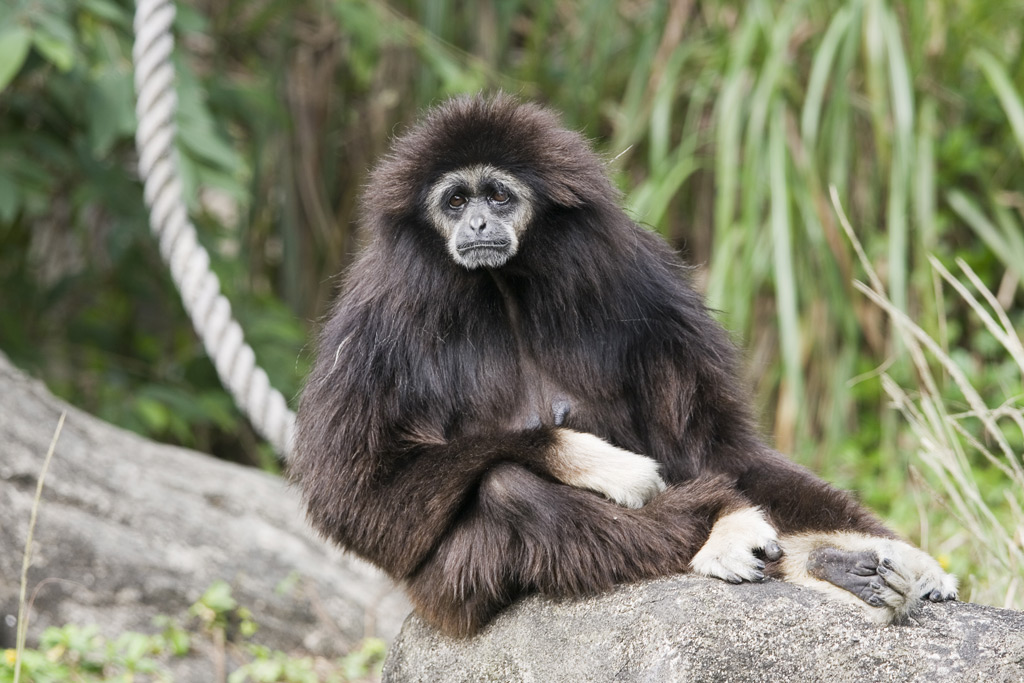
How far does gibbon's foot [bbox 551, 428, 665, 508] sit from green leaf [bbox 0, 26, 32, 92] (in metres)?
2.89

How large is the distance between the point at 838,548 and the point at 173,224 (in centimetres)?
325

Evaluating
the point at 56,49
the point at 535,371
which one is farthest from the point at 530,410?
the point at 56,49

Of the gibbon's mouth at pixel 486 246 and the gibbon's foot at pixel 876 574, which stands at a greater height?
the gibbon's mouth at pixel 486 246

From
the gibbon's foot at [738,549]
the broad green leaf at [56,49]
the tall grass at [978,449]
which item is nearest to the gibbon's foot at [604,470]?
the gibbon's foot at [738,549]

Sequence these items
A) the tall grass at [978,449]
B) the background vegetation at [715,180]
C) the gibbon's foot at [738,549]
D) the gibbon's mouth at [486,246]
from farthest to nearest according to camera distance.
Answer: the background vegetation at [715,180], the tall grass at [978,449], the gibbon's mouth at [486,246], the gibbon's foot at [738,549]

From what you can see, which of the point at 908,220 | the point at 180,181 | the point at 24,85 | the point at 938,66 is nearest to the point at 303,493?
the point at 180,181

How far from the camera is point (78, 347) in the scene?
7.27 m

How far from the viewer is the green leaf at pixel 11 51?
15.1 feet

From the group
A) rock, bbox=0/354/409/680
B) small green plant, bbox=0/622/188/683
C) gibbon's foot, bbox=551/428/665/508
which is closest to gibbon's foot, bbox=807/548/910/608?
gibbon's foot, bbox=551/428/665/508

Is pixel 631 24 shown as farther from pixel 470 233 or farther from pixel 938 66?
pixel 470 233

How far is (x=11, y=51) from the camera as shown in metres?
4.65

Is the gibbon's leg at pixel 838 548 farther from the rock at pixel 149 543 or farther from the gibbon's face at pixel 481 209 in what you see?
the rock at pixel 149 543

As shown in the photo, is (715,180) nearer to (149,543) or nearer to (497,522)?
(149,543)

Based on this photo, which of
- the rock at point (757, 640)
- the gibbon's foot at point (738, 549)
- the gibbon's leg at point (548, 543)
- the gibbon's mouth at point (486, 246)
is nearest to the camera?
the rock at point (757, 640)
